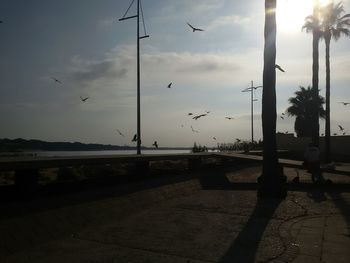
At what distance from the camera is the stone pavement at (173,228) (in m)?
6.71

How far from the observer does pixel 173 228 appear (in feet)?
27.6

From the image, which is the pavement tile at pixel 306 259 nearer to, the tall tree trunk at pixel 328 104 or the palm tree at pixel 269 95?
the palm tree at pixel 269 95

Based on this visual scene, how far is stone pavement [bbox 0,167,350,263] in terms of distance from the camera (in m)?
6.71

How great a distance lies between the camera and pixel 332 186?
1516 cm

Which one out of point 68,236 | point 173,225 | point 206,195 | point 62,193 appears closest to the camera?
point 68,236

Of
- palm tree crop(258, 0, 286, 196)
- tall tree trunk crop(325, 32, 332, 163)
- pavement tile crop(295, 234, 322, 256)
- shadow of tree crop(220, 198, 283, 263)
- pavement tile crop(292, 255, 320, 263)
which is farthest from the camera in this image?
tall tree trunk crop(325, 32, 332, 163)

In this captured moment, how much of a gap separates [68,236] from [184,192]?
6168 millimetres

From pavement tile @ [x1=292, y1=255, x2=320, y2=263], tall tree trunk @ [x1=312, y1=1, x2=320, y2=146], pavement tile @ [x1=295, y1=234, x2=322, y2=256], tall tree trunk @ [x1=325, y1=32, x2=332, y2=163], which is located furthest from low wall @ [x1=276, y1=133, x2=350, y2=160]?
pavement tile @ [x1=292, y1=255, x2=320, y2=263]

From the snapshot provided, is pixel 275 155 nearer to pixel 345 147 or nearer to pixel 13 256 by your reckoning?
pixel 13 256

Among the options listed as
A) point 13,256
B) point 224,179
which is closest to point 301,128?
point 224,179

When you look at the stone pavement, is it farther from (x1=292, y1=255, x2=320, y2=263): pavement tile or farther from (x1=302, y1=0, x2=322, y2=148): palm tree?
(x1=302, y1=0, x2=322, y2=148): palm tree

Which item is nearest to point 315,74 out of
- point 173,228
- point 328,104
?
point 328,104

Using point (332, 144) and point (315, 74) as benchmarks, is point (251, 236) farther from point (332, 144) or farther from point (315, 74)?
point (332, 144)

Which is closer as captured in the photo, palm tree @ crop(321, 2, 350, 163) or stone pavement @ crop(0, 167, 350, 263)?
stone pavement @ crop(0, 167, 350, 263)
